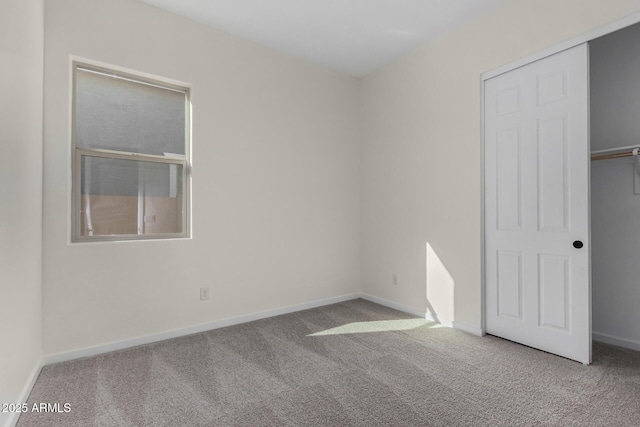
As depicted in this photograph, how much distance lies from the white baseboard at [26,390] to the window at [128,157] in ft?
3.06

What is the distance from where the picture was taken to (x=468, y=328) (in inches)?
122

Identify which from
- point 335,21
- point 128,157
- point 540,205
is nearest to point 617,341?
point 540,205

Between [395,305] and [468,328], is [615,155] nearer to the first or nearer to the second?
[468,328]

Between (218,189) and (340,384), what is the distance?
82.2 inches

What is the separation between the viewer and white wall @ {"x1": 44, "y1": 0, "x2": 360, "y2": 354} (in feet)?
8.18

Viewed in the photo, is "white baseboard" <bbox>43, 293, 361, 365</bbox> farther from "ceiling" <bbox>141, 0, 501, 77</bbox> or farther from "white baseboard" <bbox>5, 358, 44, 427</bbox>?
"ceiling" <bbox>141, 0, 501, 77</bbox>

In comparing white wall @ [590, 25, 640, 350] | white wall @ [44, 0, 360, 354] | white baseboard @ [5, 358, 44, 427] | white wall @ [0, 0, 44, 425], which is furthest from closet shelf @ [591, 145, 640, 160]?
white baseboard @ [5, 358, 44, 427]

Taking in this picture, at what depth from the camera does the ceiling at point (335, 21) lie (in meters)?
2.86

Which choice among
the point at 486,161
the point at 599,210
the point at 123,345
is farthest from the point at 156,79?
the point at 599,210

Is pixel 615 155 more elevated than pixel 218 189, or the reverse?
pixel 615 155

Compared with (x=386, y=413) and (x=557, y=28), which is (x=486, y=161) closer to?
(x=557, y=28)

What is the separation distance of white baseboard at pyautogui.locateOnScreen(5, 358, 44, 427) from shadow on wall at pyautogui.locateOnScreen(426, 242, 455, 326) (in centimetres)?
329

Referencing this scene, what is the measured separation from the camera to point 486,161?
303 centimetres

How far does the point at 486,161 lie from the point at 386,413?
233 centimetres
